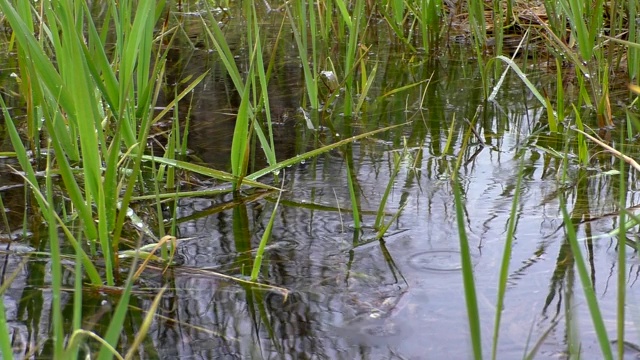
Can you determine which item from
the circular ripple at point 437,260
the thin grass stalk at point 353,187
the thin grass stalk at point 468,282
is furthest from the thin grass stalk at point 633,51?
the thin grass stalk at point 468,282

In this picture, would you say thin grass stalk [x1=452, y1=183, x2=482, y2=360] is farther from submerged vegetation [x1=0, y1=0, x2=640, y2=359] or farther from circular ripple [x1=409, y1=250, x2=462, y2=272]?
circular ripple [x1=409, y1=250, x2=462, y2=272]

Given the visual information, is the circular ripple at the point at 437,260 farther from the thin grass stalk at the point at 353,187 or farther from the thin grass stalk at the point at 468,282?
the thin grass stalk at the point at 468,282

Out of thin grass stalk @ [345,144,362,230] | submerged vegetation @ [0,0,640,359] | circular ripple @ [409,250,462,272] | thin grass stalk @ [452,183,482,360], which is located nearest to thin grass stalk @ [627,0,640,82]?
submerged vegetation @ [0,0,640,359]

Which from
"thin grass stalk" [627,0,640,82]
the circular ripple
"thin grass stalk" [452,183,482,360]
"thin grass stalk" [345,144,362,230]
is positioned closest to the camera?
"thin grass stalk" [452,183,482,360]

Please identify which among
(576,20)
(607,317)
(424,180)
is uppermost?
(576,20)

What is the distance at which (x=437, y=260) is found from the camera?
1212mm

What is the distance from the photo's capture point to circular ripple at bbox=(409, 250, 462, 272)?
3.89 ft

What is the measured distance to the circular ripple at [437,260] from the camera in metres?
1.19

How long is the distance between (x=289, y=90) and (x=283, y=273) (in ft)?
4.50

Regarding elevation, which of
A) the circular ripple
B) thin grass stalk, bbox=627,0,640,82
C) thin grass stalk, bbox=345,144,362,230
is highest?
thin grass stalk, bbox=627,0,640,82

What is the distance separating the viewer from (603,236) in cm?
121

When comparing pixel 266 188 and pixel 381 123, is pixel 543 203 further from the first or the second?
pixel 381 123

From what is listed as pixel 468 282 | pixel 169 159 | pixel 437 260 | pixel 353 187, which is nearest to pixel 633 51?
pixel 353 187

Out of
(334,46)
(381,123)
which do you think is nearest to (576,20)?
(381,123)
